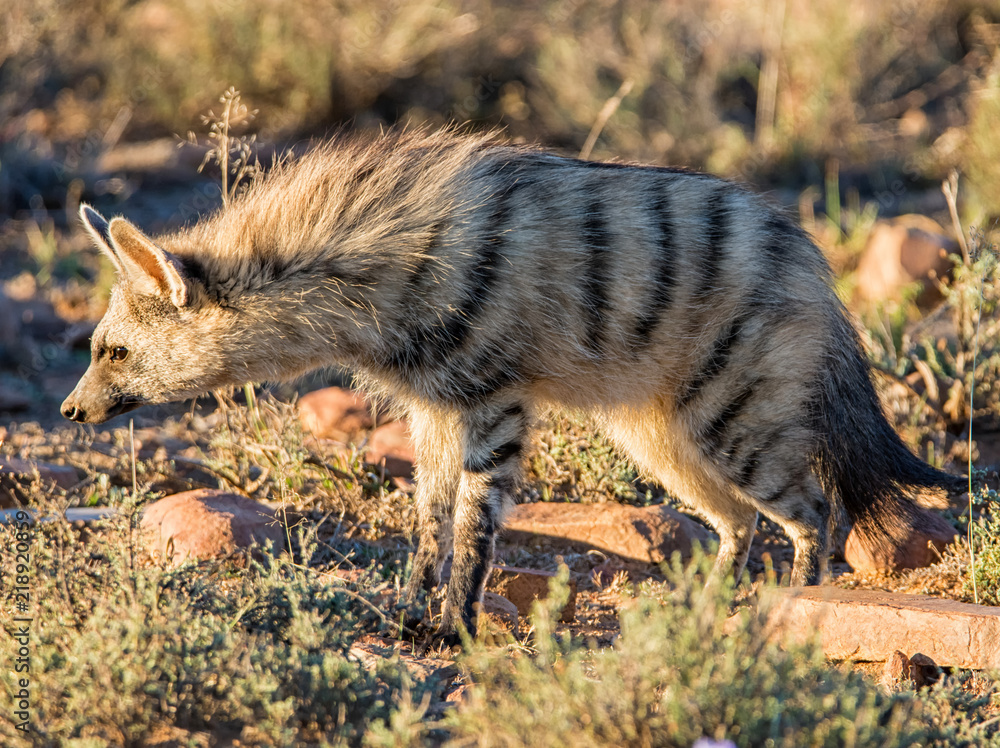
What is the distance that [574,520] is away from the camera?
4469 mm

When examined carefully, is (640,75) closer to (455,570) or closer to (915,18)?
(915,18)

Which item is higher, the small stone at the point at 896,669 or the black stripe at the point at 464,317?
the black stripe at the point at 464,317

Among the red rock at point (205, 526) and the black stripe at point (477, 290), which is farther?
the red rock at point (205, 526)

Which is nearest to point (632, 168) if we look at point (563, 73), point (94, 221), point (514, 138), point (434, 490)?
point (434, 490)

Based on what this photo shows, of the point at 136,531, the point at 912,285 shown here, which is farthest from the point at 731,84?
the point at 136,531

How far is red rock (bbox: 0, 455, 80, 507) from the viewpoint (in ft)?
14.7

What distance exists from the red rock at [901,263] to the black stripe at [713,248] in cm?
284

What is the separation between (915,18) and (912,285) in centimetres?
471

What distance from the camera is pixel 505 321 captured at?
3.72 meters

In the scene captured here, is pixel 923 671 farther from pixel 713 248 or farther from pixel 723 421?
pixel 713 248

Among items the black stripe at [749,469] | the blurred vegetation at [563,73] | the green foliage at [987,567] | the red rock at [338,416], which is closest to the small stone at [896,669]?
the green foliage at [987,567]

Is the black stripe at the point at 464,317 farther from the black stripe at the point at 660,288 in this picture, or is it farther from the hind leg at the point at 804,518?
the hind leg at the point at 804,518

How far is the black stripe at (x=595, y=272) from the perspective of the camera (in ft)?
12.5

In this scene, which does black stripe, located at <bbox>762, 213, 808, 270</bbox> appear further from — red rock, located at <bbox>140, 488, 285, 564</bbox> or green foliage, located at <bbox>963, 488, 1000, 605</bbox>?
red rock, located at <bbox>140, 488, 285, 564</bbox>
